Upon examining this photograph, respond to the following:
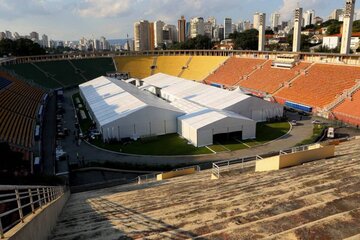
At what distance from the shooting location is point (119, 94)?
38.4 meters

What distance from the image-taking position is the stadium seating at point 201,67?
66.0 metres

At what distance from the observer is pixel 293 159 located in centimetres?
1277

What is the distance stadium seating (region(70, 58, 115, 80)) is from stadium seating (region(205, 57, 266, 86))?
979 inches

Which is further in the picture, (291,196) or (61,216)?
(61,216)

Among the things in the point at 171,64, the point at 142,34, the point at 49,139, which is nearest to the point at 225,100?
the point at 49,139

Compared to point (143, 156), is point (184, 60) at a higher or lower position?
higher

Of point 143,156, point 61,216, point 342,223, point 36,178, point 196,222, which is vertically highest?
point 342,223

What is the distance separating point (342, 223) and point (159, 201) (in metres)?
5.18

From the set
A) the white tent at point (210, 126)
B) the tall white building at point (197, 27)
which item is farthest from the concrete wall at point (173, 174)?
the tall white building at point (197, 27)

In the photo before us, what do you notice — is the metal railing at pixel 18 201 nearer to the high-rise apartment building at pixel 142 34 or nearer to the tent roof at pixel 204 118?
the tent roof at pixel 204 118

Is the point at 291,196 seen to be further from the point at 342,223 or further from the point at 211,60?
the point at 211,60

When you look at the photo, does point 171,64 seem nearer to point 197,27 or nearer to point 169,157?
point 169,157

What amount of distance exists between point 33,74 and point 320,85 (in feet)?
170

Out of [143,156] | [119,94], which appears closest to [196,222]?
A: [143,156]
